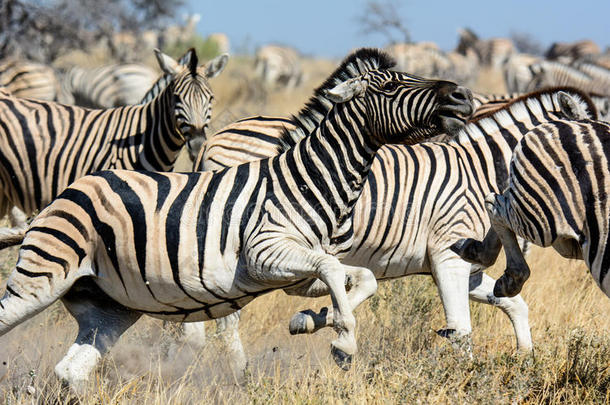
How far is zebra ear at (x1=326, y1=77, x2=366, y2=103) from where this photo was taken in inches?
190

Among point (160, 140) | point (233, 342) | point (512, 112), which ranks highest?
point (512, 112)

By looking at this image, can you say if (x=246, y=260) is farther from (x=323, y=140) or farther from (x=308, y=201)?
(x=323, y=140)

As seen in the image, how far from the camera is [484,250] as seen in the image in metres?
4.94

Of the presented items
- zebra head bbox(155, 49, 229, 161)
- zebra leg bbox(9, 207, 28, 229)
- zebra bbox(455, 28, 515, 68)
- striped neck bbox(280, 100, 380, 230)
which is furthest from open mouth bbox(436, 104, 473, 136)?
zebra bbox(455, 28, 515, 68)

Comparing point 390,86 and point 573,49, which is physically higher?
point 573,49

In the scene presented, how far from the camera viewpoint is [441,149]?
6.22m

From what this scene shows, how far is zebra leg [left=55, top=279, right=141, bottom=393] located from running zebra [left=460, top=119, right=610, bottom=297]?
220 centimetres

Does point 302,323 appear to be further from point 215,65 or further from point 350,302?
point 215,65

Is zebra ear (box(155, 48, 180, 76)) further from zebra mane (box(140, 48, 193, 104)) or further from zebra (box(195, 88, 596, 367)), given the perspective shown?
zebra (box(195, 88, 596, 367))

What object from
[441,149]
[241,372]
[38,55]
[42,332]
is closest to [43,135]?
[42,332]

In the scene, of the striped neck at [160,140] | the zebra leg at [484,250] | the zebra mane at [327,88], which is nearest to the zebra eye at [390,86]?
the zebra mane at [327,88]

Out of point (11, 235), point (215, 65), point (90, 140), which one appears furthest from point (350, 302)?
point (215, 65)

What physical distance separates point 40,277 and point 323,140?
66.9 inches

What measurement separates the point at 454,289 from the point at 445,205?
1.94 ft
